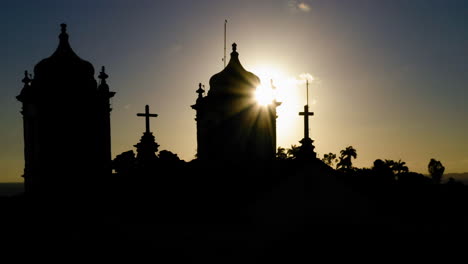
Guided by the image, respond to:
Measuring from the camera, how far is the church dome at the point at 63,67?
2138 centimetres

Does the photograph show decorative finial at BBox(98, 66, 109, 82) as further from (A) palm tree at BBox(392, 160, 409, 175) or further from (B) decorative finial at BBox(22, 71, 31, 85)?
(A) palm tree at BBox(392, 160, 409, 175)

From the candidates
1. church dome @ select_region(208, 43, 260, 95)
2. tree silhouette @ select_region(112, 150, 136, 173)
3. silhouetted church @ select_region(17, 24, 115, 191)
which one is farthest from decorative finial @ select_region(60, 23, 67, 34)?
tree silhouette @ select_region(112, 150, 136, 173)

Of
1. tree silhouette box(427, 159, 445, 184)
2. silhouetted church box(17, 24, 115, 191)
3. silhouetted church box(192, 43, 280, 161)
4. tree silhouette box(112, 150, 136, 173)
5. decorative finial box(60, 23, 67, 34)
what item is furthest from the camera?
tree silhouette box(427, 159, 445, 184)

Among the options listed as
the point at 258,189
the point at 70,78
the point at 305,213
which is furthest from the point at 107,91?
the point at 305,213

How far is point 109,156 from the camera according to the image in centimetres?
2270

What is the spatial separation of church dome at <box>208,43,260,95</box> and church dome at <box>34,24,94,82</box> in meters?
6.26

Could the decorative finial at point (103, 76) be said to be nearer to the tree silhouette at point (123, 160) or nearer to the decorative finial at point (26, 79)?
the decorative finial at point (26, 79)

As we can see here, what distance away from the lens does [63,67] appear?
2144cm

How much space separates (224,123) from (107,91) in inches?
247

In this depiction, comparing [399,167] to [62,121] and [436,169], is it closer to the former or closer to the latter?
[436,169]

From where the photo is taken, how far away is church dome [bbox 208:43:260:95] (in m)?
23.1

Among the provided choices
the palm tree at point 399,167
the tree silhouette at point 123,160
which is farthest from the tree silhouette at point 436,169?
the tree silhouette at point 123,160

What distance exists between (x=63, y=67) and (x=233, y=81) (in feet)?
27.3

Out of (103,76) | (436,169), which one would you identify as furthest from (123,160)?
(436,169)
